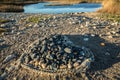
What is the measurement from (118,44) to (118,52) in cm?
118

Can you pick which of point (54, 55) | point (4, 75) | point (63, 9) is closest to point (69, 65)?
point (54, 55)

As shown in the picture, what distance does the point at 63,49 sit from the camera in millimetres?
12445

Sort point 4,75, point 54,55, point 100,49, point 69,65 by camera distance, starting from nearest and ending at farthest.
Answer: point 69,65 < point 4,75 < point 54,55 < point 100,49

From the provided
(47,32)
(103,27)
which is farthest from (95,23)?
(47,32)

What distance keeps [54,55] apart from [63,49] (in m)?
0.64

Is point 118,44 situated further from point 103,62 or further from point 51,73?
point 51,73

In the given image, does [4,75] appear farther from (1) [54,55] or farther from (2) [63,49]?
(2) [63,49]

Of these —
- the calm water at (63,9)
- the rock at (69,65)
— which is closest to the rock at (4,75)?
the rock at (69,65)

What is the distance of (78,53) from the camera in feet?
40.4

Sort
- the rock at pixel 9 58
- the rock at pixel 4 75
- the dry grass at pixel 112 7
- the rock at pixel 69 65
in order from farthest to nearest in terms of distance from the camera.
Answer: the dry grass at pixel 112 7, the rock at pixel 9 58, the rock at pixel 4 75, the rock at pixel 69 65

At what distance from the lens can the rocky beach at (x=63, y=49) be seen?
11328 mm

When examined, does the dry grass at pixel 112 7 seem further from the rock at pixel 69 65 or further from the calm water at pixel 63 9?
the rock at pixel 69 65

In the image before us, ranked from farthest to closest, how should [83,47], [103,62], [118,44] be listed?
[118,44] → [83,47] → [103,62]

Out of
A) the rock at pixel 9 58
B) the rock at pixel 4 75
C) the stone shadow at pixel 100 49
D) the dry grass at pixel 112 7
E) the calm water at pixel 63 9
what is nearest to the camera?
the rock at pixel 4 75
